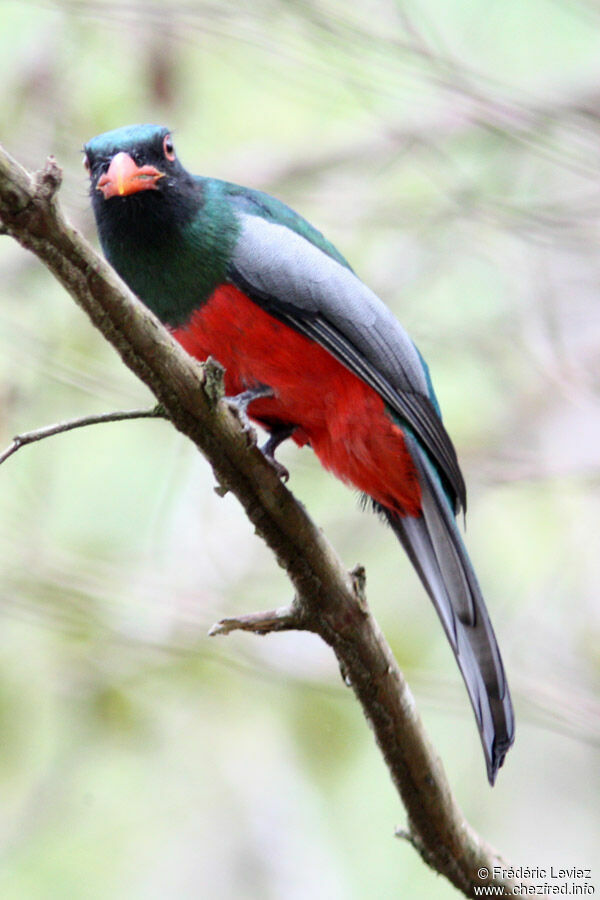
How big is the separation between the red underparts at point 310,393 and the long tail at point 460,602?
0.06m

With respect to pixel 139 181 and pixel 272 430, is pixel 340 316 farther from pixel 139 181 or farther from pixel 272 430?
pixel 139 181

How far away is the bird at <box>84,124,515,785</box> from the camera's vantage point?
11.8 feet

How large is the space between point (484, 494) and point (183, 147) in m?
2.59

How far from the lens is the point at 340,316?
3.70 meters

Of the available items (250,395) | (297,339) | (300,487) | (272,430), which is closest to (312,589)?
(250,395)

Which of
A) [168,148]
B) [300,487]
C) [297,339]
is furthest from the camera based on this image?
[300,487]

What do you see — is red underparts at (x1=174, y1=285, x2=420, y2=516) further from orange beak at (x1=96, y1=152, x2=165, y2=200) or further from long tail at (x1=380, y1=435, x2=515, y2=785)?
orange beak at (x1=96, y1=152, x2=165, y2=200)

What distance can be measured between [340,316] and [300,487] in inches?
114

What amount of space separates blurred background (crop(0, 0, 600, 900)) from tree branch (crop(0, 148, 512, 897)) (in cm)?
203

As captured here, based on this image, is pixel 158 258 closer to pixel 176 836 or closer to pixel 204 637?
pixel 204 637

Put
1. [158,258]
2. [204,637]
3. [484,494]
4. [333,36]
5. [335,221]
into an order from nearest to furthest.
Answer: [158,258] → [333,36] → [204,637] → [335,221] → [484,494]

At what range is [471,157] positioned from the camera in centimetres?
676

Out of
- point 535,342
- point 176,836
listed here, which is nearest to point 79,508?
point 176,836

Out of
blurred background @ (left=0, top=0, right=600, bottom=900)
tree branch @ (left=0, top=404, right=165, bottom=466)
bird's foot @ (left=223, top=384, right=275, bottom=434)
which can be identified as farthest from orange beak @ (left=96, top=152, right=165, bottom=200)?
blurred background @ (left=0, top=0, right=600, bottom=900)
